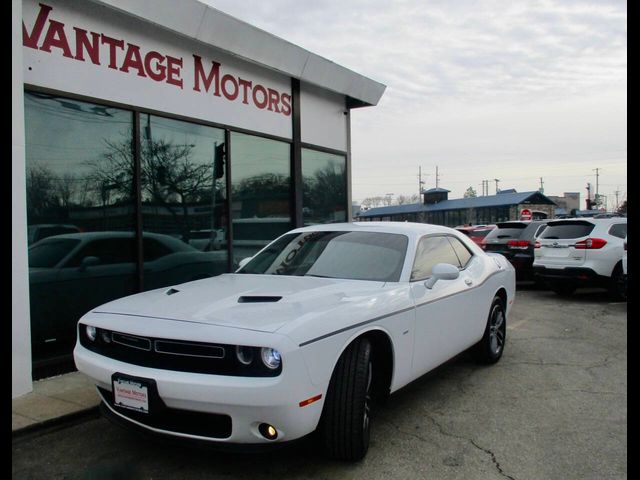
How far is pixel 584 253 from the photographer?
31.4 ft

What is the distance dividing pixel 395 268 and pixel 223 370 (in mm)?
1733

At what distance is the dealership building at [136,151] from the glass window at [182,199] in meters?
0.02

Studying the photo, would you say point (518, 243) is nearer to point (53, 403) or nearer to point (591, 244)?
point (591, 244)

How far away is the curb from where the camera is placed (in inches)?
145

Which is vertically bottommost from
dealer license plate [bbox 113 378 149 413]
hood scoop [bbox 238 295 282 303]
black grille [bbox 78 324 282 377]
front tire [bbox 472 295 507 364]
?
front tire [bbox 472 295 507 364]

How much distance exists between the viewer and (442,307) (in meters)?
4.15

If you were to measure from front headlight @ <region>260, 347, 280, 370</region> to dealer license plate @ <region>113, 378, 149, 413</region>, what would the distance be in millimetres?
661

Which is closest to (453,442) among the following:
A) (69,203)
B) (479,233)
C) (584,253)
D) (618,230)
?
(69,203)

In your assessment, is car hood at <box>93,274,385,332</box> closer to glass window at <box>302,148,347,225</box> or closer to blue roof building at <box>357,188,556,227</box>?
glass window at <box>302,148,347,225</box>

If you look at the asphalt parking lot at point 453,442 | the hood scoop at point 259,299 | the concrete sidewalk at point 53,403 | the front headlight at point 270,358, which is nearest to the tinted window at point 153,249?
the concrete sidewalk at point 53,403

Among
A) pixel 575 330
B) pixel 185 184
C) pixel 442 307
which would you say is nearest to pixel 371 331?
pixel 442 307

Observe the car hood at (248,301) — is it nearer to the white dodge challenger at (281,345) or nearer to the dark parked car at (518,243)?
the white dodge challenger at (281,345)

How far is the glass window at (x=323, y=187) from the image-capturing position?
30.7ft

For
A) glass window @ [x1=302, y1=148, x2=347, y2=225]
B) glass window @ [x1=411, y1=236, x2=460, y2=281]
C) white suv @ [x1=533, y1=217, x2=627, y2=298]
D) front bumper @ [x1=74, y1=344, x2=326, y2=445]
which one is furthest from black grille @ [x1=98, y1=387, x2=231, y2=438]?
white suv @ [x1=533, y1=217, x2=627, y2=298]
